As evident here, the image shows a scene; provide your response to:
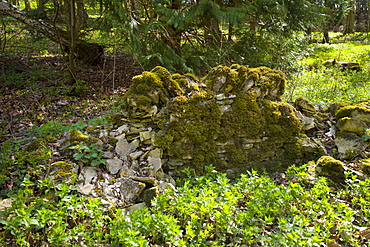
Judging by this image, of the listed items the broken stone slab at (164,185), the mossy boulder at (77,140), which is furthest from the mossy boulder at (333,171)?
the mossy boulder at (77,140)

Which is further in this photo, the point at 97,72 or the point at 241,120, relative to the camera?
the point at 97,72

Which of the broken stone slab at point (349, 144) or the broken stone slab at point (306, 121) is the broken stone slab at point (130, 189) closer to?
the broken stone slab at point (306, 121)

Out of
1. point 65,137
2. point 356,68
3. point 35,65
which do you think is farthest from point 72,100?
point 356,68

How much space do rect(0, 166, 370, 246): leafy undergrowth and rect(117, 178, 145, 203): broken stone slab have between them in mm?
340

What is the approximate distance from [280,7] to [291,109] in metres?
2.86

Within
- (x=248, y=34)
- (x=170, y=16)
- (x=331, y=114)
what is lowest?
(x=331, y=114)

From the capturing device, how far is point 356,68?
995cm

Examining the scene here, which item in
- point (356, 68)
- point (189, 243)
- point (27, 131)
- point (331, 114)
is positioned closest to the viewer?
point (189, 243)

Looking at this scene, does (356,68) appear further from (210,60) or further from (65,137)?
(65,137)

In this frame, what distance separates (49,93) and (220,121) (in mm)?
4521

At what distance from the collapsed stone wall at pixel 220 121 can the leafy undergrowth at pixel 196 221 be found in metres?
0.95

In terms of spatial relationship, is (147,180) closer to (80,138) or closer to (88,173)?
(88,173)

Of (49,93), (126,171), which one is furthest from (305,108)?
(49,93)

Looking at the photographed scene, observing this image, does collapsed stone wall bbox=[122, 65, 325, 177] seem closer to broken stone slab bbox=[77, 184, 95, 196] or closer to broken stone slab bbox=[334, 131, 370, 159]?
broken stone slab bbox=[334, 131, 370, 159]
